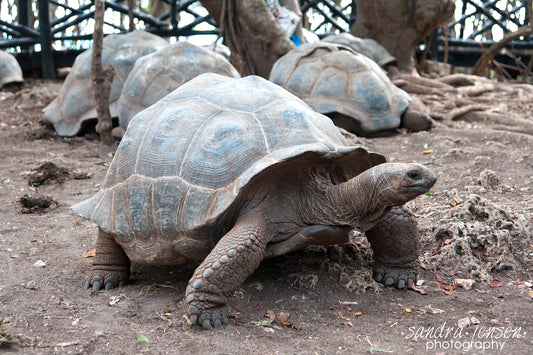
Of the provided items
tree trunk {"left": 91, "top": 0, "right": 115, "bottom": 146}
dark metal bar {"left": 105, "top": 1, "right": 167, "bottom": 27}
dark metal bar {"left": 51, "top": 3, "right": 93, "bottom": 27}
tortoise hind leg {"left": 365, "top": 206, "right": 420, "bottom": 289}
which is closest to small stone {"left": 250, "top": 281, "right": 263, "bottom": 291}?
tortoise hind leg {"left": 365, "top": 206, "right": 420, "bottom": 289}

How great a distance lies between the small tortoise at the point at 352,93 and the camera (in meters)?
6.69

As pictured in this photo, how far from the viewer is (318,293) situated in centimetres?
293

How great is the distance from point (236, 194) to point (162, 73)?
14.7 ft

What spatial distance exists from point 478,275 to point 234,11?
6.17 m

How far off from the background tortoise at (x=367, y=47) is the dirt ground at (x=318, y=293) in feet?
16.5

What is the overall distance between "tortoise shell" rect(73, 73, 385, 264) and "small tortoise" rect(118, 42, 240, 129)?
3.49 meters

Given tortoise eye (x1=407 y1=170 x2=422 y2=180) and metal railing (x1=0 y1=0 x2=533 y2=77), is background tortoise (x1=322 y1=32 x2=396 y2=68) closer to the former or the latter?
metal railing (x1=0 y1=0 x2=533 y2=77)

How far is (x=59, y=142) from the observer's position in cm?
733

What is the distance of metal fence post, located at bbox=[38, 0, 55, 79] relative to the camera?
1058 centimetres

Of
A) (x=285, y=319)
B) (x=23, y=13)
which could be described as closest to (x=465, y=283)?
(x=285, y=319)

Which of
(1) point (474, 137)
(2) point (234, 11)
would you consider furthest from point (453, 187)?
(2) point (234, 11)

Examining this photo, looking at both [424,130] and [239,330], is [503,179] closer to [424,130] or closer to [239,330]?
[424,130]

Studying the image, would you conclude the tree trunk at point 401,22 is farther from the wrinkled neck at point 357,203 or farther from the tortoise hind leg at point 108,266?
the tortoise hind leg at point 108,266

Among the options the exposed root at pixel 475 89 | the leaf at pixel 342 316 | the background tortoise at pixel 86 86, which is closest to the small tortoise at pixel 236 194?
the leaf at pixel 342 316
